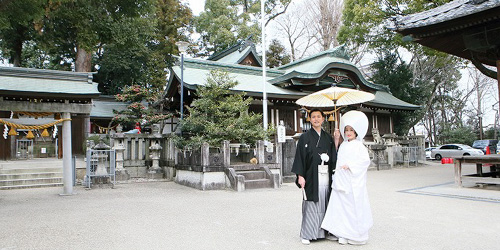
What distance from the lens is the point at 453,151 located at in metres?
28.9

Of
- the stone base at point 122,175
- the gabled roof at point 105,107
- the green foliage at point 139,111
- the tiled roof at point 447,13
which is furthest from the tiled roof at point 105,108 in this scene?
the tiled roof at point 447,13

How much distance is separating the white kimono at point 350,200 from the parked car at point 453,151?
2630cm

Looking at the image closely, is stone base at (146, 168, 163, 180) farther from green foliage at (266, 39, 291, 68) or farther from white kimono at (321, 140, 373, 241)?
green foliage at (266, 39, 291, 68)

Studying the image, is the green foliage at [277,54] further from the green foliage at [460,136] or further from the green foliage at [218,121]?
the green foliage at [218,121]

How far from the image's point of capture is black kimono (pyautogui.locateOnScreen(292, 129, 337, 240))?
17.0ft

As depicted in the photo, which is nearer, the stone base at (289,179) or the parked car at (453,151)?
the stone base at (289,179)

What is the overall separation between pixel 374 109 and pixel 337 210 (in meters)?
19.0

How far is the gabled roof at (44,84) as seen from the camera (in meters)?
10.3

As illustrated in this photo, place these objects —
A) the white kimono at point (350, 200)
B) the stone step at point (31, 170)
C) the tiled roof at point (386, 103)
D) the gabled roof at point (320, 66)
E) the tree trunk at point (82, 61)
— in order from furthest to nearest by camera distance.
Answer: the tree trunk at point (82, 61) → the tiled roof at point (386, 103) → the gabled roof at point (320, 66) → the stone step at point (31, 170) → the white kimono at point (350, 200)

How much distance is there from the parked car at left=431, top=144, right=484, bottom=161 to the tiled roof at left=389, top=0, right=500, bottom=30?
20617mm

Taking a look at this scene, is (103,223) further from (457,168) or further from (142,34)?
(142,34)

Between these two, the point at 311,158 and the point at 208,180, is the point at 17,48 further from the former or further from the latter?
the point at 311,158

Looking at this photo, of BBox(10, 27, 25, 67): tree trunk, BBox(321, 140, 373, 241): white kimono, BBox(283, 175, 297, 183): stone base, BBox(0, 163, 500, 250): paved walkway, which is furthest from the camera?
BBox(10, 27, 25, 67): tree trunk

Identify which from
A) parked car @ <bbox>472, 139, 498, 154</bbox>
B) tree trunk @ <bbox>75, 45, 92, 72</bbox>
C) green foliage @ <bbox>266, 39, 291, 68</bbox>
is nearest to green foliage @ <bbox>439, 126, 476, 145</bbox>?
parked car @ <bbox>472, 139, 498, 154</bbox>
